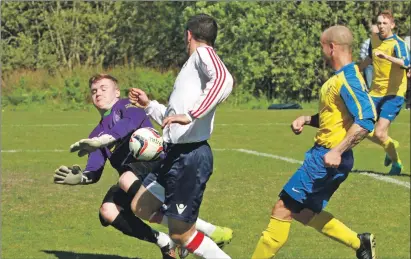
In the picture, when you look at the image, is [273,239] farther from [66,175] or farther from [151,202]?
[66,175]

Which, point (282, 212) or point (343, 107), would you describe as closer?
point (343, 107)

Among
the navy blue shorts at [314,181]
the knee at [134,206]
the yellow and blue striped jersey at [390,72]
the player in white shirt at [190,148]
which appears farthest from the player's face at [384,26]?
the player in white shirt at [190,148]

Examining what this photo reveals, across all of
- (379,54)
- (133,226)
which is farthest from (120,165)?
(379,54)

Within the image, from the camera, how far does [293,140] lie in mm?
20297

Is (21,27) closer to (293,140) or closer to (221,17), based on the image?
(221,17)

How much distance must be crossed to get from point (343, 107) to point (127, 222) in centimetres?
199

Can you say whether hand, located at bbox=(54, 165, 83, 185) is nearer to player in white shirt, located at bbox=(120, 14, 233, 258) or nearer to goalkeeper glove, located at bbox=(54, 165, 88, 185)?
goalkeeper glove, located at bbox=(54, 165, 88, 185)

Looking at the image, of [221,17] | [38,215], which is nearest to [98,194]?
[38,215]

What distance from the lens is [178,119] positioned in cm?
642

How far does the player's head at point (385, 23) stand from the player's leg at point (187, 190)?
7.31 m

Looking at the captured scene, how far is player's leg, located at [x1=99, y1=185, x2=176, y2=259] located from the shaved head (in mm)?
2088

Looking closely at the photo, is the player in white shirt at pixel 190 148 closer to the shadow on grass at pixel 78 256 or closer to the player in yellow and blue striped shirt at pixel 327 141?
the player in yellow and blue striped shirt at pixel 327 141

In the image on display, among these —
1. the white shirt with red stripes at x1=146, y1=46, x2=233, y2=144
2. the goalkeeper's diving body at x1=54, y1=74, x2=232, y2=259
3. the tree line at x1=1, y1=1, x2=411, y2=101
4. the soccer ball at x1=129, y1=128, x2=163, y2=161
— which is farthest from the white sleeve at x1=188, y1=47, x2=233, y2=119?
the tree line at x1=1, y1=1, x2=411, y2=101

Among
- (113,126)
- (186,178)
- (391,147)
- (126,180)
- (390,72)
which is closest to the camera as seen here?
(186,178)
